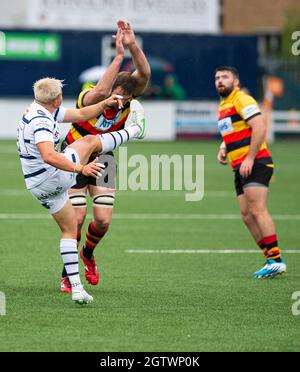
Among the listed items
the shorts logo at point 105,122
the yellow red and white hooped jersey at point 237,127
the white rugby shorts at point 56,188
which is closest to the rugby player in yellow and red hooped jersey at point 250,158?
the yellow red and white hooped jersey at point 237,127

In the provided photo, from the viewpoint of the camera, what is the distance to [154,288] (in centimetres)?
1088

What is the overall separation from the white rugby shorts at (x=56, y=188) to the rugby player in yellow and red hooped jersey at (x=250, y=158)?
8.27ft

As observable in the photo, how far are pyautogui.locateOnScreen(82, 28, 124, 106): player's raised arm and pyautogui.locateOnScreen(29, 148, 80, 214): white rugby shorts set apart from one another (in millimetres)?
1078

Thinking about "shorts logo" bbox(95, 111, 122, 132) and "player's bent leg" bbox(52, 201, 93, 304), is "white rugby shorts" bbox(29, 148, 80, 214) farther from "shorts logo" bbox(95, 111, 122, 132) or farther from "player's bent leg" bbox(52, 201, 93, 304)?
"shorts logo" bbox(95, 111, 122, 132)

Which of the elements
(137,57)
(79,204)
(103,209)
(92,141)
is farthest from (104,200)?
(137,57)

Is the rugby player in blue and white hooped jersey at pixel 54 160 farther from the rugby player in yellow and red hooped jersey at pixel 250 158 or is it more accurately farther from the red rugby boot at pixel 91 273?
the rugby player in yellow and red hooped jersey at pixel 250 158

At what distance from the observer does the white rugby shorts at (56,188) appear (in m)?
9.85

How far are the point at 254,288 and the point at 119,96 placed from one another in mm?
2369

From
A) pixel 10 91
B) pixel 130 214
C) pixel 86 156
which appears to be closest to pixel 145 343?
pixel 86 156

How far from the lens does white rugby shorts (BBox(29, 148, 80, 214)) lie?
985 centimetres

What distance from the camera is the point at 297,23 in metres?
49.2

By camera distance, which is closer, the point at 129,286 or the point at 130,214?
the point at 129,286

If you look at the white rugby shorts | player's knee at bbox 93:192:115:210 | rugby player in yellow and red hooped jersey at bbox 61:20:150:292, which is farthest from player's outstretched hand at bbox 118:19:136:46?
player's knee at bbox 93:192:115:210

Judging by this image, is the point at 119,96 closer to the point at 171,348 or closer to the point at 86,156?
the point at 86,156
